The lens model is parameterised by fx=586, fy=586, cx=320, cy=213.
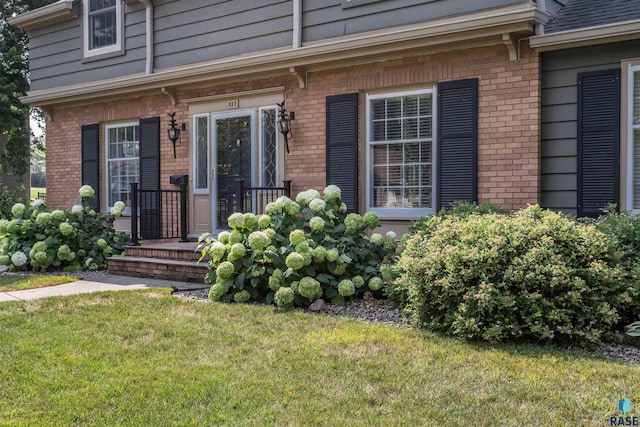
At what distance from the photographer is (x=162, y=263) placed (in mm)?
7254

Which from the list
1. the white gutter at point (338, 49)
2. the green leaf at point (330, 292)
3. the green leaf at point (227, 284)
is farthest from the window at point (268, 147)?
the green leaf at point (330, 292)

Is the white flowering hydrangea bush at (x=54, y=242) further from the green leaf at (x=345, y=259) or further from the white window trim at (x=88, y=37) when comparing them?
the green leaf at (x=345, y=259)

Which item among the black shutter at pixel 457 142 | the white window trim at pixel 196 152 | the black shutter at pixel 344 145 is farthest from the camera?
the white window trim at pixel 196 152

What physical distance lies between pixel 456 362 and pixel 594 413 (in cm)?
93

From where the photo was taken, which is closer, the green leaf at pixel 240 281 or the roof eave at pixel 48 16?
the green leaf at pixel 240 281

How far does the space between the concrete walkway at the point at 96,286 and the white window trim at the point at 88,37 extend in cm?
435

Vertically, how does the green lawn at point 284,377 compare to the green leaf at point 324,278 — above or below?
below

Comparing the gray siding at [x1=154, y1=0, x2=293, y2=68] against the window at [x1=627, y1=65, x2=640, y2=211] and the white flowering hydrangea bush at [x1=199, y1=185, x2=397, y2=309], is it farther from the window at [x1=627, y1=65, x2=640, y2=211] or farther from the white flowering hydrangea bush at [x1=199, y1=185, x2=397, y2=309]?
the window at [x1=627, y1=65, x2=640, y2=211]

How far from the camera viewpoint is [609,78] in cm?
575

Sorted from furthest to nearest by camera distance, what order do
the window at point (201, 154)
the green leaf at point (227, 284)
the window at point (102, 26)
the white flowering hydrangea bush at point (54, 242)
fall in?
1. the window at point (102, 26)
2. the window at point (201, 154)
3. the white flowering hydrangea bush at point (54, 242)
4. the green leaf at point (227, 284)

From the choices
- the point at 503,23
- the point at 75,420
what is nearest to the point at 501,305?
the point at 75,420

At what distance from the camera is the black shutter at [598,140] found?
5.72m

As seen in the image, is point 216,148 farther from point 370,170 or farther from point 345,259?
point 345,259

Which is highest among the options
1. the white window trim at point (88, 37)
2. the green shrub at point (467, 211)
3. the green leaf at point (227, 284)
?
the white window trim at point (88, 37)
